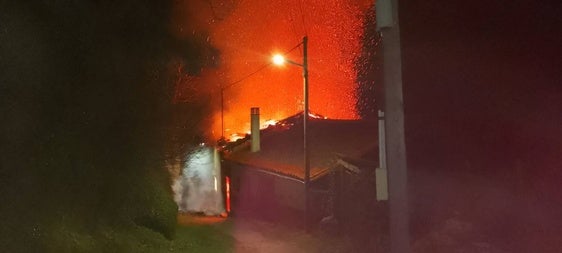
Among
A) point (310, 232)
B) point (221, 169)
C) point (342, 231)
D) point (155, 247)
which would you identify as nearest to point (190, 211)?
point (221, 169)

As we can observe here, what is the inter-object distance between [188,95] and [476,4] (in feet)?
43.8

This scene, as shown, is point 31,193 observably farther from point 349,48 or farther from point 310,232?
point 349,48

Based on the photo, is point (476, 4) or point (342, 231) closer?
point (476, 4)

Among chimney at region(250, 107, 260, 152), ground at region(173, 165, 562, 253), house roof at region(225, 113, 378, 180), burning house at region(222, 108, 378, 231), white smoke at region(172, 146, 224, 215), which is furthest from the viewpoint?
white smoke at region(172, 146, 224, 215)

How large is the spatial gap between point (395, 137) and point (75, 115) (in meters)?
4.82

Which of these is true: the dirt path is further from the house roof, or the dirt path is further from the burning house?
the house roof

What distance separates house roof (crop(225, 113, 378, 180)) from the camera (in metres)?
21.6

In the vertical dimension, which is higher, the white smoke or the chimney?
the chimney

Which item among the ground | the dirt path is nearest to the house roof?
the dirt path

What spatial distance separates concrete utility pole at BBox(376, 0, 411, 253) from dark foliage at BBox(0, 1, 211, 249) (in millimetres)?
4422

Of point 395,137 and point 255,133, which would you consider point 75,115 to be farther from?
point 255,133

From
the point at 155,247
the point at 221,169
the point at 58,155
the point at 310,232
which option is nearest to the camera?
the point at 58,155

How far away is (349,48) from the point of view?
28438 mm

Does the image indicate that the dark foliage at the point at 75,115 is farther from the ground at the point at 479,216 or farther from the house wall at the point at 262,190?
the house wall at the point at 262,190
